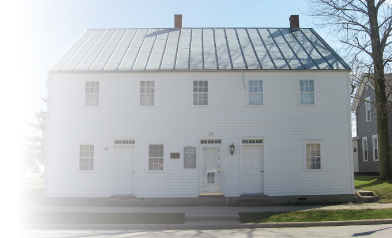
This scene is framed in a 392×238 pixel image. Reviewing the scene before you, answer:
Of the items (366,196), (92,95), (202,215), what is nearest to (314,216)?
(202,215)

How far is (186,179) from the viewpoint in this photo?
17969 millimetres

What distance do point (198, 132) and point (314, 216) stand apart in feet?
21.1

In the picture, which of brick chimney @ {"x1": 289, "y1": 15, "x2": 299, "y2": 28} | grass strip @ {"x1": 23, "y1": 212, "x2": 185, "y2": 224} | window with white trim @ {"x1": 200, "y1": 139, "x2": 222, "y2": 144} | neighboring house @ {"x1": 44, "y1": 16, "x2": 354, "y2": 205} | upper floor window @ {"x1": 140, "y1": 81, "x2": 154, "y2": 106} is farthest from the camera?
brick chimney @ {"x1": 289, "y1": 15, "x2": 299, "y2": 28}

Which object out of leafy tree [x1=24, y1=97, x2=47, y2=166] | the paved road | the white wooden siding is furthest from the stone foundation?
leafy tree [x1=24, y1=97, x2=47, y2=166]

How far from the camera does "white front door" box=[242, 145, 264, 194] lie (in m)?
18.2

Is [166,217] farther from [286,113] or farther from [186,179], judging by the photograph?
[286,113]

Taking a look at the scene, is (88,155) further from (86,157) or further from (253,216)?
(253,216)

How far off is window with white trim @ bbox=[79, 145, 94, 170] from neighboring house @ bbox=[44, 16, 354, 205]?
5 cm

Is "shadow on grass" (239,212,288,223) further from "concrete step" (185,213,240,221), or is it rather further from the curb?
the curb

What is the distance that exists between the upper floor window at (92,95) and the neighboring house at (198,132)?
0.05m

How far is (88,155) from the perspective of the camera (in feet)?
59.9

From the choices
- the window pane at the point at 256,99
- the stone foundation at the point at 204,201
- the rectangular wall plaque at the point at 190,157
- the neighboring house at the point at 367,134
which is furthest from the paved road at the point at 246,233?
the neighboring house at the point at 367,134

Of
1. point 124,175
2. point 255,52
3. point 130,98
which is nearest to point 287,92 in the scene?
point 255,52

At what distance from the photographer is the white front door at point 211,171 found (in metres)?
18.1
